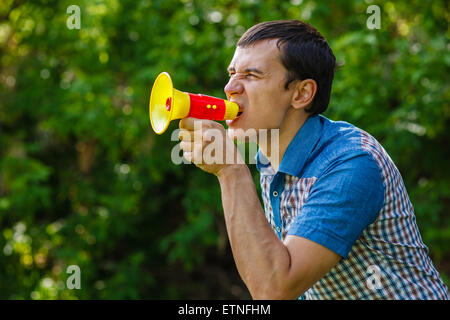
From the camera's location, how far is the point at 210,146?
72.4 inches

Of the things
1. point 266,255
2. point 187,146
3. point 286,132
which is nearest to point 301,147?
point 286,132

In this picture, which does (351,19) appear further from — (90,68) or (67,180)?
(67,180)

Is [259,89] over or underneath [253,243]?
over

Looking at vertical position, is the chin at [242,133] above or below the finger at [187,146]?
above

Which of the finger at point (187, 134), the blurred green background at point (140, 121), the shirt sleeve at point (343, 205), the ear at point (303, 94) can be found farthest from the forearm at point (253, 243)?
the blurred green background at point (140, 121)

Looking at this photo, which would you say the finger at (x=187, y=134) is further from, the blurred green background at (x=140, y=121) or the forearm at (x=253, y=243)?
the blurred green background at (x=140, y=121)

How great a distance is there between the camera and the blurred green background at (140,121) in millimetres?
4402

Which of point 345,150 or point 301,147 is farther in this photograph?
point 301,147

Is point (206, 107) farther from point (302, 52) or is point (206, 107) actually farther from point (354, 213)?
point (354, 213)

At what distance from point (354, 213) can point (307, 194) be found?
261 mm

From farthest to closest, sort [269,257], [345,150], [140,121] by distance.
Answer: [140,121]
[345,150]
[269,257]

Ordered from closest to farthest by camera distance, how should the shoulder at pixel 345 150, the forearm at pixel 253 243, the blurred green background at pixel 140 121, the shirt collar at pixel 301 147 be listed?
the forearm at pixel 253 243 → the shoulder at pixel 345 150 → the shirt collar at pixel 301 147 → the blurred green background at pixel 140 121

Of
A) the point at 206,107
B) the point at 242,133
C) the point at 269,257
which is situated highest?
the point at 206,107

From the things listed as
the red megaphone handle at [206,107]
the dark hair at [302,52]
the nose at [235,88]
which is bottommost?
the red megaphone handle at [206,107]
